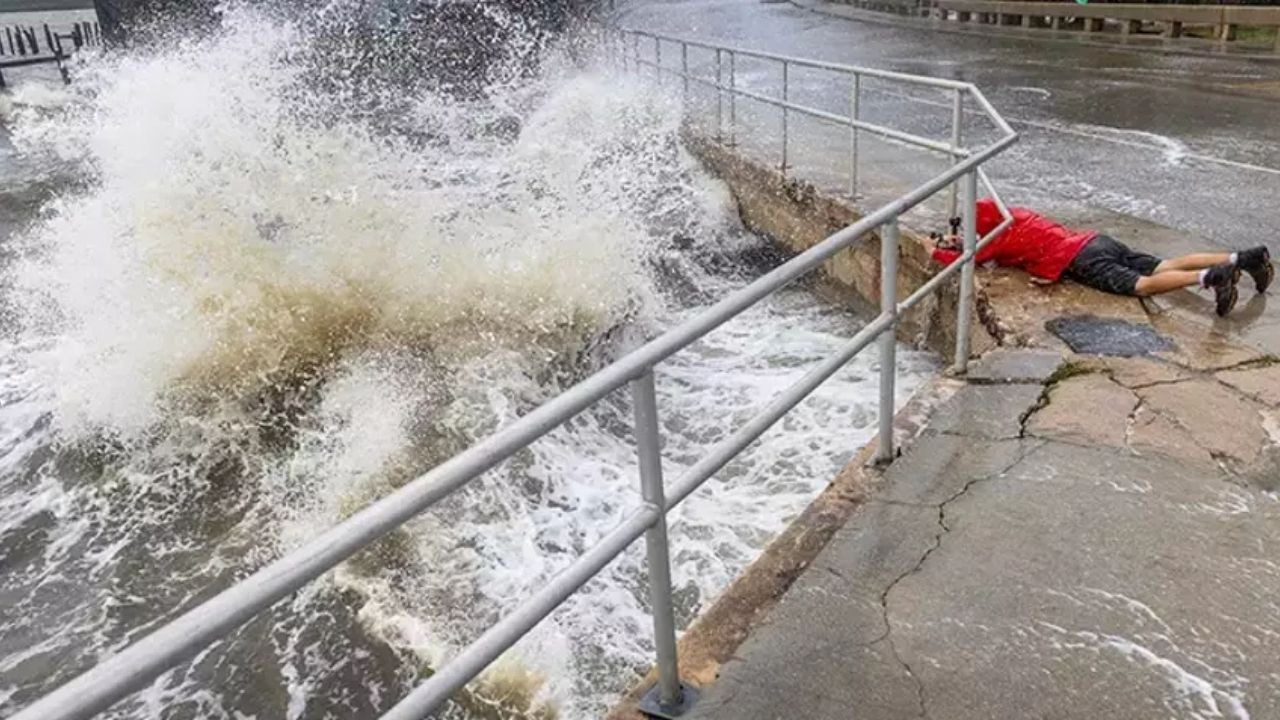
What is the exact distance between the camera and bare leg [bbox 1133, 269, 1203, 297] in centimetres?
524

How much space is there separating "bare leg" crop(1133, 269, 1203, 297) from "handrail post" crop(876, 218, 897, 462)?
2619 millimetres

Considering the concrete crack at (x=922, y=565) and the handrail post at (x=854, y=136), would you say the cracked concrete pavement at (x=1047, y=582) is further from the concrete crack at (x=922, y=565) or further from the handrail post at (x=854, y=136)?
the handrail post at (x=854, y=136)

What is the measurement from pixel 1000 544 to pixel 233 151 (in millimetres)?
8897

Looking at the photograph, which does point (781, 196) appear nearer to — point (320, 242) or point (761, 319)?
point (761, 319)

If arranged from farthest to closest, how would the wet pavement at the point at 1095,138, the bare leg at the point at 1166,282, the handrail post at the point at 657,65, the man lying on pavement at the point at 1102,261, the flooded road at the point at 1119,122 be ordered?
the handrail post at the point at 657,65 < the flooded road at the point at 1119,122 < the wet pavement at the point at 1095,138 < the bare leg at the point at 1166,282 < the man lying on pavement at the point at 1102,261

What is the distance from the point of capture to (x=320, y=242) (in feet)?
27.4

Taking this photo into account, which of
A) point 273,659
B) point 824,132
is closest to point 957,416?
point 273,659

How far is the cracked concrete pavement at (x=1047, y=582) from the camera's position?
250cm

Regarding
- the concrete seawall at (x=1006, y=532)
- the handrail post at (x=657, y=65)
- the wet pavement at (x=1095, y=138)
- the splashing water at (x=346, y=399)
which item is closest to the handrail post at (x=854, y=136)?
the wet pavement at (x=1095, y=138)

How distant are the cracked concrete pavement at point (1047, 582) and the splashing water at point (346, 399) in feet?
5.04

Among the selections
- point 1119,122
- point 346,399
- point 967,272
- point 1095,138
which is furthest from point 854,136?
point 1119,122

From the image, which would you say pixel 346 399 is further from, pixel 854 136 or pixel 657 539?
pixel 657 539

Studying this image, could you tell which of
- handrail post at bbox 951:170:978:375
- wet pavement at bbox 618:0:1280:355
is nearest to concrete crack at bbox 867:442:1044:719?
handrail post at bbox 951:170:978:375

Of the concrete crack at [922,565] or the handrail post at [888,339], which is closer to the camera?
the concrete crack at [922,565]
